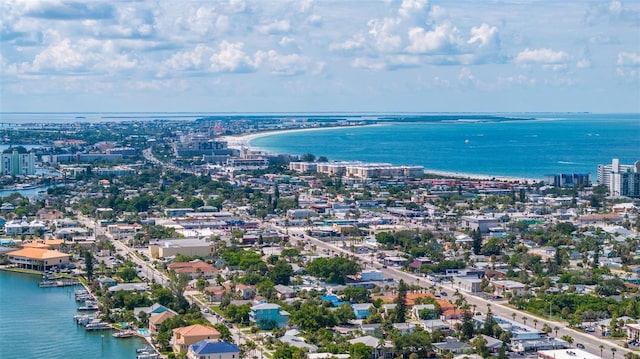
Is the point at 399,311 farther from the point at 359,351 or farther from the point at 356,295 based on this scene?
the point at 359,351

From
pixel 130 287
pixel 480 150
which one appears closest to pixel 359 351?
pixel 130 287

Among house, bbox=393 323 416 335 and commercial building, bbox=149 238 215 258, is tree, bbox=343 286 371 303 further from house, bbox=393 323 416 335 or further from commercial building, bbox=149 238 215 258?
commercial building, bbox=149 238 215 258

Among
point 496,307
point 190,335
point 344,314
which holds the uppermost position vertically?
point 190,335

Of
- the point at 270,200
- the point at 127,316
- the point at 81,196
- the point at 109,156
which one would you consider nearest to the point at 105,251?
the point at 127,316

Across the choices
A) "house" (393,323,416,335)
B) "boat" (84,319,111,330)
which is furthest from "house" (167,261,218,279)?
"house" (393,323,416,335)

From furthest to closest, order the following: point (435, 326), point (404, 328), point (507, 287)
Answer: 1. point (507, 287)
2. point (435, 326)
3. point (404, 328)

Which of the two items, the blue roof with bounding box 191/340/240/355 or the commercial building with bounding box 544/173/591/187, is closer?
the blue roof with bounding box 191/340/240/355

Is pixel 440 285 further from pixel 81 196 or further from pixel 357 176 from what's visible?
pixel 357 176

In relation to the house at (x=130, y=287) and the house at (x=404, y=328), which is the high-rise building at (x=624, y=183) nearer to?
the house at (x=130, y=287)
